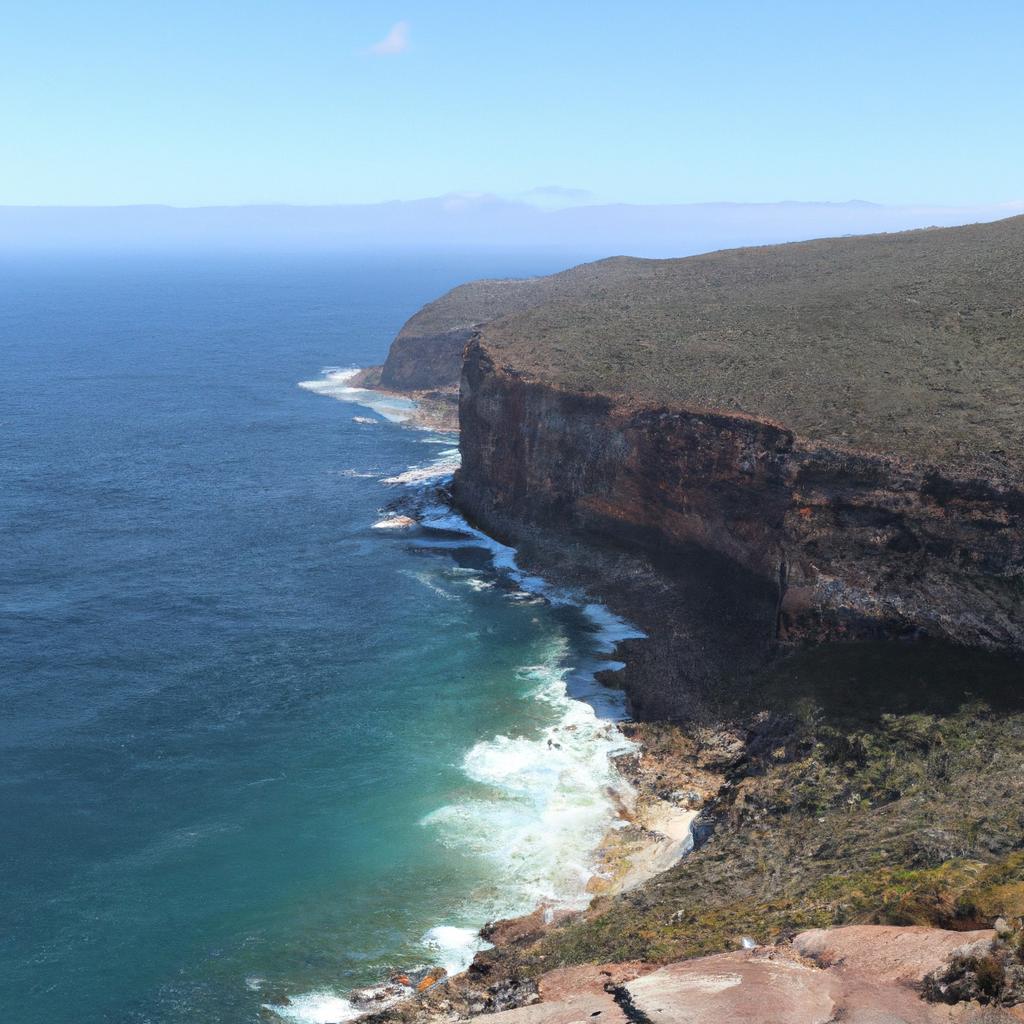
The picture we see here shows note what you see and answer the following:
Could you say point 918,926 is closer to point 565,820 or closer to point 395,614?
point 565,820

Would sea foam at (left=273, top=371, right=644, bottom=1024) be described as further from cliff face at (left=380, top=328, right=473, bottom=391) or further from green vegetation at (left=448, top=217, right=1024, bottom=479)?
cliff face at (left=380, top=328, right=473, bottom=391)

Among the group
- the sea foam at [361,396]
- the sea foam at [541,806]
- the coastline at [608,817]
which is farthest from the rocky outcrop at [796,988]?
the sea foam at [361,396]

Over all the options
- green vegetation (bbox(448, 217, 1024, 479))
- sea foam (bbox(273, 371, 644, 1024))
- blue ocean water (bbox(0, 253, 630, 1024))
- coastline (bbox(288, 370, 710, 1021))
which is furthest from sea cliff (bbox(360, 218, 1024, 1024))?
blue ocean water (bbox(0, 253, 630, 1024))

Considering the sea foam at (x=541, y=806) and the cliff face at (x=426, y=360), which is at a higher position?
the cliff face at (x=426, y=360)

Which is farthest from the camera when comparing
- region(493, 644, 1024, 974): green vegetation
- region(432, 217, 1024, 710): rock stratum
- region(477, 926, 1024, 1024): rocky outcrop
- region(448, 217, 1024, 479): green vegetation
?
region(448, 217, 1024, 479): green vegetation

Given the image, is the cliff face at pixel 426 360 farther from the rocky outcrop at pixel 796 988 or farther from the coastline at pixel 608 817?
the rocky outcrop at pixel 796 988

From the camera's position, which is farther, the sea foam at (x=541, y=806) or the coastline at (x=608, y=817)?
the sea foam at (x=541, y=806)

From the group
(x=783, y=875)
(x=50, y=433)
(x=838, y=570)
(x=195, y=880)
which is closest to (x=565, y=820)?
(x=783, y=875)
